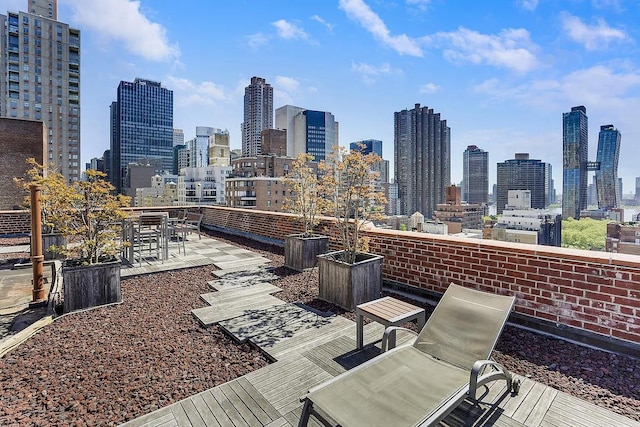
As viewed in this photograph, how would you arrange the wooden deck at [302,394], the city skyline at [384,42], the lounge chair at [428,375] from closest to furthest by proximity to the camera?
1. the lounge chair at [428,375]
2. the wooden deck at [302,394]
3. the city skyline at [384,42]

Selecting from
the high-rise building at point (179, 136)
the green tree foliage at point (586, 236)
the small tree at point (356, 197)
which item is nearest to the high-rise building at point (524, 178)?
the green tree foliage at point (586, 236)

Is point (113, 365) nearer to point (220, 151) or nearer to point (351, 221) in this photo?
point (351, 221)

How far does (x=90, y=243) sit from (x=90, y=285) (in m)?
0.58

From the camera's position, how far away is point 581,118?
8869 centimetres

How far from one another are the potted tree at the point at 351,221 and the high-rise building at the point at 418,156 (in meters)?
91.1

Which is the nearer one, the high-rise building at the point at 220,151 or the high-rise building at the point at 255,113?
the high-rise building at the point at 220,151

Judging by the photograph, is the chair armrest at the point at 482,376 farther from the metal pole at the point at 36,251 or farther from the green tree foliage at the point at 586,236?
the green tree foliage at the point at 586,236

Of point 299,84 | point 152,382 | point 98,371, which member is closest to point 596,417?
point 152,382

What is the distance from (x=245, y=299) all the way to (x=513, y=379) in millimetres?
3360

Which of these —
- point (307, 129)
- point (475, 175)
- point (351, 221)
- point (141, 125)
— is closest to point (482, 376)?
point (351, 221)

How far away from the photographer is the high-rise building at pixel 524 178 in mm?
92500

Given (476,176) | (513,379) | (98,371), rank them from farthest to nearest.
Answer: (476,176), (98,371), (513,379)

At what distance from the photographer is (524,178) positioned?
308 ft

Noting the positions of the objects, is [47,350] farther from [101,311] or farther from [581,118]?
[581,118]
